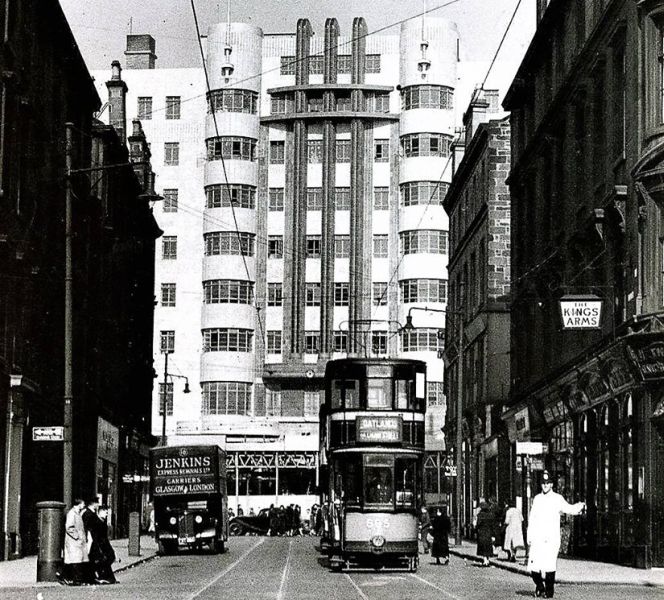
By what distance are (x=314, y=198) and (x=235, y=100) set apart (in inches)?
286

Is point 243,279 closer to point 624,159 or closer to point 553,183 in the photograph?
point 553,183

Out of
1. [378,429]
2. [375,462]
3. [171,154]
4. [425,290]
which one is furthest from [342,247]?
[375,462]

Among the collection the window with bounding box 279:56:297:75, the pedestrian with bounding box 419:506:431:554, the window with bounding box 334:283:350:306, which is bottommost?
the pedestrian with bounding box 419:506:431:554

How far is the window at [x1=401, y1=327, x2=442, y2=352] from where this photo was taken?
78.1 metres

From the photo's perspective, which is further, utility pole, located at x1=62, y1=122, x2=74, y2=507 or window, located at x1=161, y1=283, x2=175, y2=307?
window, located at x1=161, y1=283, x2=175, y2=307

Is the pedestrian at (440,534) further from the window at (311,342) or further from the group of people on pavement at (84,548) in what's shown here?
the window at (311,342)

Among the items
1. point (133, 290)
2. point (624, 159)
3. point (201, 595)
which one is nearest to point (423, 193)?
point (133, 290)

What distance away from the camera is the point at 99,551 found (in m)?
25.2

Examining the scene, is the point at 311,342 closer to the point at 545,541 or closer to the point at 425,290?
the point at 425,290

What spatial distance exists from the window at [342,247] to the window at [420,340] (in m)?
5.84

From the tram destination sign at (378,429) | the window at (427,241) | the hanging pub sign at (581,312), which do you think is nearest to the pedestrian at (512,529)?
the hanging pub sign at (581,312)

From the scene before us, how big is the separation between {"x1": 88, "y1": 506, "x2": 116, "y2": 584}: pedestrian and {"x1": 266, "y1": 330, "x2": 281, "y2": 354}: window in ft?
179

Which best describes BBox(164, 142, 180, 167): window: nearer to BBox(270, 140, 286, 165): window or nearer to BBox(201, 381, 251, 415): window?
BBox(270, 140, 286, 165): window

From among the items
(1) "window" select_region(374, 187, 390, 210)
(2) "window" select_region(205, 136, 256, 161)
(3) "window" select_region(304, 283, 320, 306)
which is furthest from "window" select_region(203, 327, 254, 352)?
(1) "window" select_region(374, 187, 390, 210)
